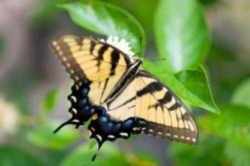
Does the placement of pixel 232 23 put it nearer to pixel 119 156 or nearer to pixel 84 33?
pixel 84 33

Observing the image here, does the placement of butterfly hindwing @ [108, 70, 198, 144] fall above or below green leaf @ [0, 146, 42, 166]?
above

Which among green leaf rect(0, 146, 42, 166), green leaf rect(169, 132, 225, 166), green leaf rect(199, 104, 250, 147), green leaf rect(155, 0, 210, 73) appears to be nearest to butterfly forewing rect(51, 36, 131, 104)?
green leaf rect(155, 0, 210, 73)

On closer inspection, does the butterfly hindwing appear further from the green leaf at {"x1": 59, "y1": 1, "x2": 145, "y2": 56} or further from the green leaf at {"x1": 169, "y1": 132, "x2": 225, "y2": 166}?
the green leaf at {"x1": 169, "y1": 132, "x2": 225, "y2": 166}

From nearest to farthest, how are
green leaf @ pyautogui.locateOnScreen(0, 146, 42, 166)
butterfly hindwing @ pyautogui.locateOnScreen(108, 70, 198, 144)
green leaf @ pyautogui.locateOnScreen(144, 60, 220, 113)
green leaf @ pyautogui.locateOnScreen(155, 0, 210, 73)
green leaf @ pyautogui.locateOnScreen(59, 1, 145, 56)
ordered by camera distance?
1. green leaf @ pyautogui.locateOnScreen(144, 60, 220, 113)
2. butterfly hindwing @ pyautogui.locateOnScreen(108, 70, 198, 144)
3. green leaf @ pyautogui.locateOnScreen(59, 1, 145, 56)
4. green leaf @ pyautogui.locateOnScreen(155, 0, 210, 73)
5. green leaf @ pyautogui.locateOnScreen(0, 146, 42, 166)

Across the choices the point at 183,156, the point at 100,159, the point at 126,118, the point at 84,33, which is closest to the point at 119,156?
the point at 100,159

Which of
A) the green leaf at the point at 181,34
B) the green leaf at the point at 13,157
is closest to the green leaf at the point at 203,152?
the green leaf at the point at 181,34

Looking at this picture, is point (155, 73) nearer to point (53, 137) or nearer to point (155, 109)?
point (155, 109)

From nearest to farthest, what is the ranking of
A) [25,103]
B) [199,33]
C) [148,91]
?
[148,91] → [199,33] → [25,103]

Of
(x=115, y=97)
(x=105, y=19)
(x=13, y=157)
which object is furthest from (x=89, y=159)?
(x=13, y=157)

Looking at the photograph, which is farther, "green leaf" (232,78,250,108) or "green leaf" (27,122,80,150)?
"green leaf" (27,122,80,150)
